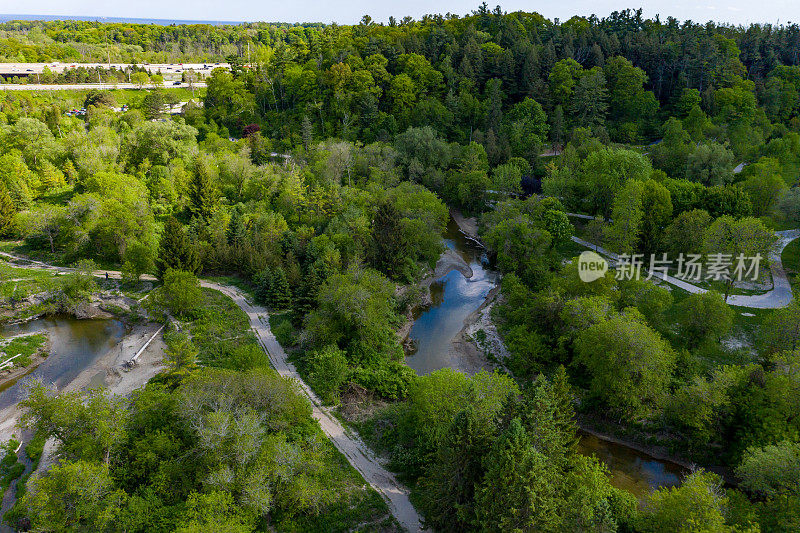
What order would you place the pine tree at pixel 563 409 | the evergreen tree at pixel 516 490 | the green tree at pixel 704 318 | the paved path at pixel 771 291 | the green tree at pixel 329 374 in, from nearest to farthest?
the evergreen tree at pixel 516 490
the pine tree at pixel 563 409
the green tree at pixel 329 374
the green tree at pixel 704 318
the paved path at pixel 771 291

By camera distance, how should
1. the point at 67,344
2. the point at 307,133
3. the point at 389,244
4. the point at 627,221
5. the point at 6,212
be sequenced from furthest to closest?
the point at 307,133, the point at 6,212, the point at 389,244, the point at 627,221, the point at 67,344

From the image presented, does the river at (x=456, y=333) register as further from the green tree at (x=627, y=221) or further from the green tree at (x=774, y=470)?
the green tree at (x=627, y=221)

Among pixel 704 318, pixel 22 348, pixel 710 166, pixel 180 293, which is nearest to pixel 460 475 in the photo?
pixel 704 318

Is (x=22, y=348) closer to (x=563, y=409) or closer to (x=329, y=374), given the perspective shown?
(x=329, y=374)

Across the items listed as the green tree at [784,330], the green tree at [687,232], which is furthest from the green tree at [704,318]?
the green tree at [687,232]

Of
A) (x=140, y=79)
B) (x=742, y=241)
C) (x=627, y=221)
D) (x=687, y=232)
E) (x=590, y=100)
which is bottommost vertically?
(x=687, y=232)
